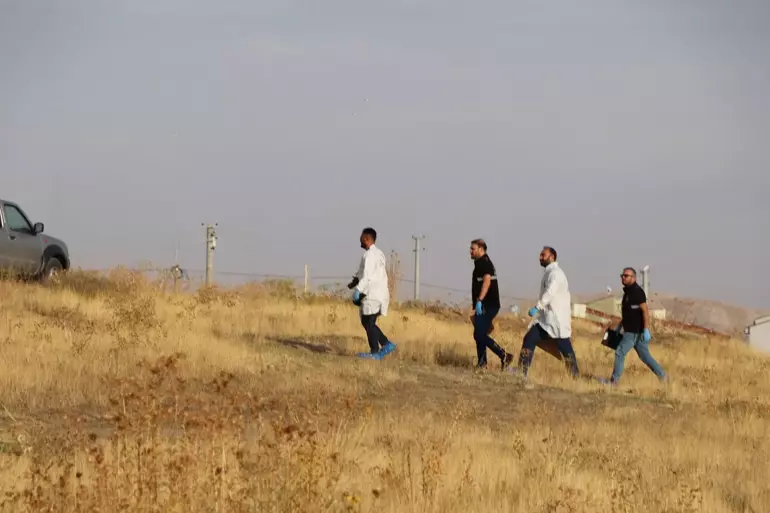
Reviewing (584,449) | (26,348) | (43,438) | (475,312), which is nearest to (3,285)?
(26,348)

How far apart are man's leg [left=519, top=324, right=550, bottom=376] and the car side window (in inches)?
374

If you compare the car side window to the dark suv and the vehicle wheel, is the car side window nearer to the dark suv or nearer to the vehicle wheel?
the dark suv

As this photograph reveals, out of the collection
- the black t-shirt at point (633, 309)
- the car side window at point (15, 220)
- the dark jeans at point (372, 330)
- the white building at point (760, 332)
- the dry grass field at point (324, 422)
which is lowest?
the white building at point (760, 332)

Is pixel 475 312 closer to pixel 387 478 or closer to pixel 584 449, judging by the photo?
pixel 584 449

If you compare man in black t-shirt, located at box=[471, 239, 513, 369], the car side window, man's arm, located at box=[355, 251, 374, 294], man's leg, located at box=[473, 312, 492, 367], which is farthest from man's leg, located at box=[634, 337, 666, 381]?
the car side window

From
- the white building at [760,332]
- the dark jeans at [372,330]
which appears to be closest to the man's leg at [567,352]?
the dark jeans at [372,330]

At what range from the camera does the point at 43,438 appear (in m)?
7.71

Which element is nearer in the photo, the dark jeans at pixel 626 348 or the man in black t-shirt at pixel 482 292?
the dark jeans at pixel 626 348

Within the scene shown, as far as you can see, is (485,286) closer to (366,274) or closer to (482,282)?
(482,282)

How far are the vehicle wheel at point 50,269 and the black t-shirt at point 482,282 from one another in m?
9.20

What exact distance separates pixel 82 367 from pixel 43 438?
11.9 ft

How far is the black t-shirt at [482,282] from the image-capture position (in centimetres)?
1398

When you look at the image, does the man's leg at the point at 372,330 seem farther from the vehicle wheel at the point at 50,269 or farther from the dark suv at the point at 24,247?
the vehicle wheel at the point at 50,269

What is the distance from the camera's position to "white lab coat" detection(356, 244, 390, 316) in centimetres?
1401
